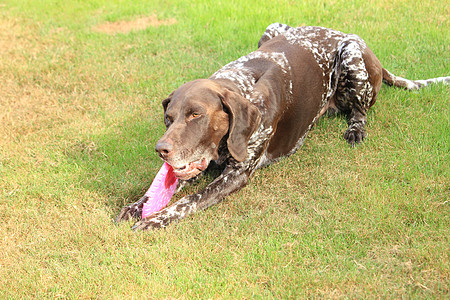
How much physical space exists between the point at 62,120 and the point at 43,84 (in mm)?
1177

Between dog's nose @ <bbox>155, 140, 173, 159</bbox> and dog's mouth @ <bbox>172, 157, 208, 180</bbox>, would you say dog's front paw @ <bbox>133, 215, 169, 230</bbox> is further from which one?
dog's nose @ <bbox>155, 140, 173, 159</bbox>

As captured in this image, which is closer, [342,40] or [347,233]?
[347,233]

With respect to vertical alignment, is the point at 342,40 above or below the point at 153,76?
above

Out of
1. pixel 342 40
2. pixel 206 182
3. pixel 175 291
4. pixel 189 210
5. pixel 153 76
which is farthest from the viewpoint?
pixel 153 76

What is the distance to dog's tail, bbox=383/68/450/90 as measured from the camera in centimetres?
564

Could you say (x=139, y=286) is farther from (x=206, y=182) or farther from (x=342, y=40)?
(x=342, y=40)

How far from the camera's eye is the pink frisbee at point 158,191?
3965 mm

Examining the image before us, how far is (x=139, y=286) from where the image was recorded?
3242 mm

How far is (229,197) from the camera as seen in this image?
4270mm

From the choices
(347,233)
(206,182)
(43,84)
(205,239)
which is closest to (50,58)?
(43,84)

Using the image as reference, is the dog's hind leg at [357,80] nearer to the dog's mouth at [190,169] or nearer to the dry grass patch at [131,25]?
the dog's mouth at [190,169]

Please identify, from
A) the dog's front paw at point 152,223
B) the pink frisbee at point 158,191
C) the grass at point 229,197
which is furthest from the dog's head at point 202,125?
the grass at point 229,197

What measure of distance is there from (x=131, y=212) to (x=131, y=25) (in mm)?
5289

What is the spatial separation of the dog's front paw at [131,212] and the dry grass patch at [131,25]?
4.89 meters
